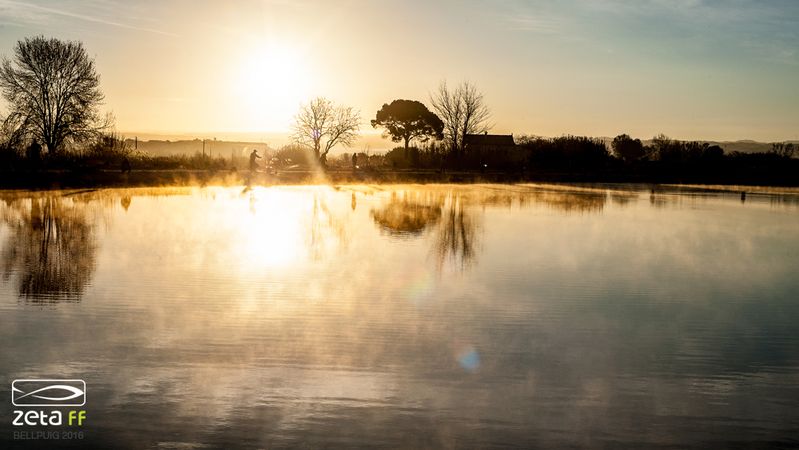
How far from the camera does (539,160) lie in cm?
6800

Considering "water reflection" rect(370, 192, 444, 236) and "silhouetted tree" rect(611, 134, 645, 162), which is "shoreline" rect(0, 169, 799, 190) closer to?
"water reflection" rect(370, 192, 444, 236)

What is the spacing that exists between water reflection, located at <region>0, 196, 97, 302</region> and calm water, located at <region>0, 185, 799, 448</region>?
0.08 m

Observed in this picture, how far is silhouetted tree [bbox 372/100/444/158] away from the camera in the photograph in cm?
8006

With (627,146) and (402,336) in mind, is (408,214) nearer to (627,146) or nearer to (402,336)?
(402,336)

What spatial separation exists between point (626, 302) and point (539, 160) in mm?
58531

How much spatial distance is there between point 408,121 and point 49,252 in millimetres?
67709

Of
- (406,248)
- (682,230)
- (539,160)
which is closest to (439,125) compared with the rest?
(539,160)

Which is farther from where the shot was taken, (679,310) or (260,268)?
(260,268)

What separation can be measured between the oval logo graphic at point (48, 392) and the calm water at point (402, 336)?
0.12m

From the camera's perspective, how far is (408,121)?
264 feet

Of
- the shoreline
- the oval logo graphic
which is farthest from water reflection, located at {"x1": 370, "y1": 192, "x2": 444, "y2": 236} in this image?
the oval logo graphic

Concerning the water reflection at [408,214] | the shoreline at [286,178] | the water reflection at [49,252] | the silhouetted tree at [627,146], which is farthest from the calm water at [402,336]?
the silhouetted tree at [627,146]

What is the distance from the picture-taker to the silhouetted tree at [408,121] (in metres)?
80.1

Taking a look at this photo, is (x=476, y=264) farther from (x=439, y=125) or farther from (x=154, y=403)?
(x=439, y=125)
